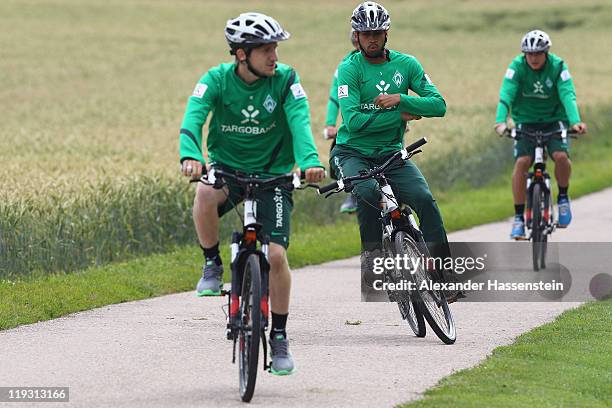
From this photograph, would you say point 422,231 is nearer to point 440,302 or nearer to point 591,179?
point 440,302

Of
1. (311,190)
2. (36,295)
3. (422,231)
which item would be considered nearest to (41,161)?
(311,190)

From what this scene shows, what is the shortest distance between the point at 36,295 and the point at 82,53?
43.0 m

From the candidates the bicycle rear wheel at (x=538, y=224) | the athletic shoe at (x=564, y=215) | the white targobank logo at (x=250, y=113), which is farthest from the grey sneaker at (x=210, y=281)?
the athletic shoe at (x=564, y=215)

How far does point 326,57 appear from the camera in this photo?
182 feet

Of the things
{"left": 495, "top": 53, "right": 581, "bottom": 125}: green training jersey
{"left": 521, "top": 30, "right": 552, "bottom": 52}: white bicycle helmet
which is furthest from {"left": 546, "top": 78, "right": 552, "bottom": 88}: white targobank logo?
{"left": 521, "top": 30, "right": 552, "bottom": 52}: white bicycle helmet

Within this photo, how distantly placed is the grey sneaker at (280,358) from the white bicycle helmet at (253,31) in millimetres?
1705

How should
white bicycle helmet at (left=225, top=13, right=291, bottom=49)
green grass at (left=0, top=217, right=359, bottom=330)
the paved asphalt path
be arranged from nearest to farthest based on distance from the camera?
the paved asphalt path → white bicycle helmet at (left=225, top=13, right=291, bottom=49) → green grass at (left=0, top=217, right=359, bottom=330)

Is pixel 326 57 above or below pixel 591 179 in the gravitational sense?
above

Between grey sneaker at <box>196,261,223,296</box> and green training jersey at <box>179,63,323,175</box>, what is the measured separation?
802 mm

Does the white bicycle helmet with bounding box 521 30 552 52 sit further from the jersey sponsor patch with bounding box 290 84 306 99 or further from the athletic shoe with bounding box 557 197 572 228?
the jersey sponsor patch with bounding box 290 84 306 99

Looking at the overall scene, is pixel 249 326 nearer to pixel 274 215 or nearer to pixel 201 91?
pixel 274 215

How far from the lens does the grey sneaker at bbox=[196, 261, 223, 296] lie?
8.84m

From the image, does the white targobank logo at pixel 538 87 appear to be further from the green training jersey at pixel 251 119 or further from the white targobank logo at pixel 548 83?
the green training jersey at pixel 251 119

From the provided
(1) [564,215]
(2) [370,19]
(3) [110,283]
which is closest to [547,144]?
(1) [564,215]
